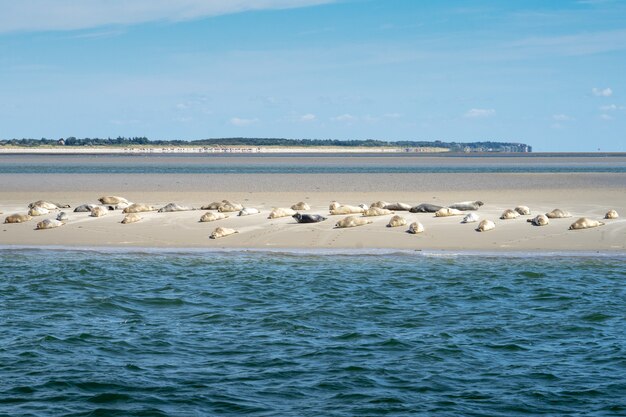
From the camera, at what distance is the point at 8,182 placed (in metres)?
35.4

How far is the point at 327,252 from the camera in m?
16.1

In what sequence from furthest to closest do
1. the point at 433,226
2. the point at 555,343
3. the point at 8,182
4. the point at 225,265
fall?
the point at 8,182
the point at 433,226
the point at 225,265
the point at 555,343

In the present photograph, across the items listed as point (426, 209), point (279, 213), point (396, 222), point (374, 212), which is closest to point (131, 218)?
point (279, 213)

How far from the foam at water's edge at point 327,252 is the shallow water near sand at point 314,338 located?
902 millimetres

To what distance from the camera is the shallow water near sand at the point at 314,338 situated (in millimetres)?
7457

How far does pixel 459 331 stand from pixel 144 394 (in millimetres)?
3762

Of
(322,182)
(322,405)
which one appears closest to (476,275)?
(322,405)

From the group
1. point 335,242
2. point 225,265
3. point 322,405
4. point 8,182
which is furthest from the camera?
point 8,182

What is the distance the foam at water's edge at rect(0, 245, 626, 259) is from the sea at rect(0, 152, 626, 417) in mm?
701

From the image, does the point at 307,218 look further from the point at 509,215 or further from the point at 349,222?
the point at 509,215

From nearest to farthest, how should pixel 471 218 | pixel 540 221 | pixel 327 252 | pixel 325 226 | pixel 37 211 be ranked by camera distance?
1. pixel 327 252
2. pixel 540 221
3. pixel 325 226
4. pixel 471 218
5. pixel 37 211

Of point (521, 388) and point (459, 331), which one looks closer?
point (521, 388)

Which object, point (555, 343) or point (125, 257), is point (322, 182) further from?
point (555, 343)

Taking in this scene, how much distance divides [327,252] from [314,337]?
666 cm
